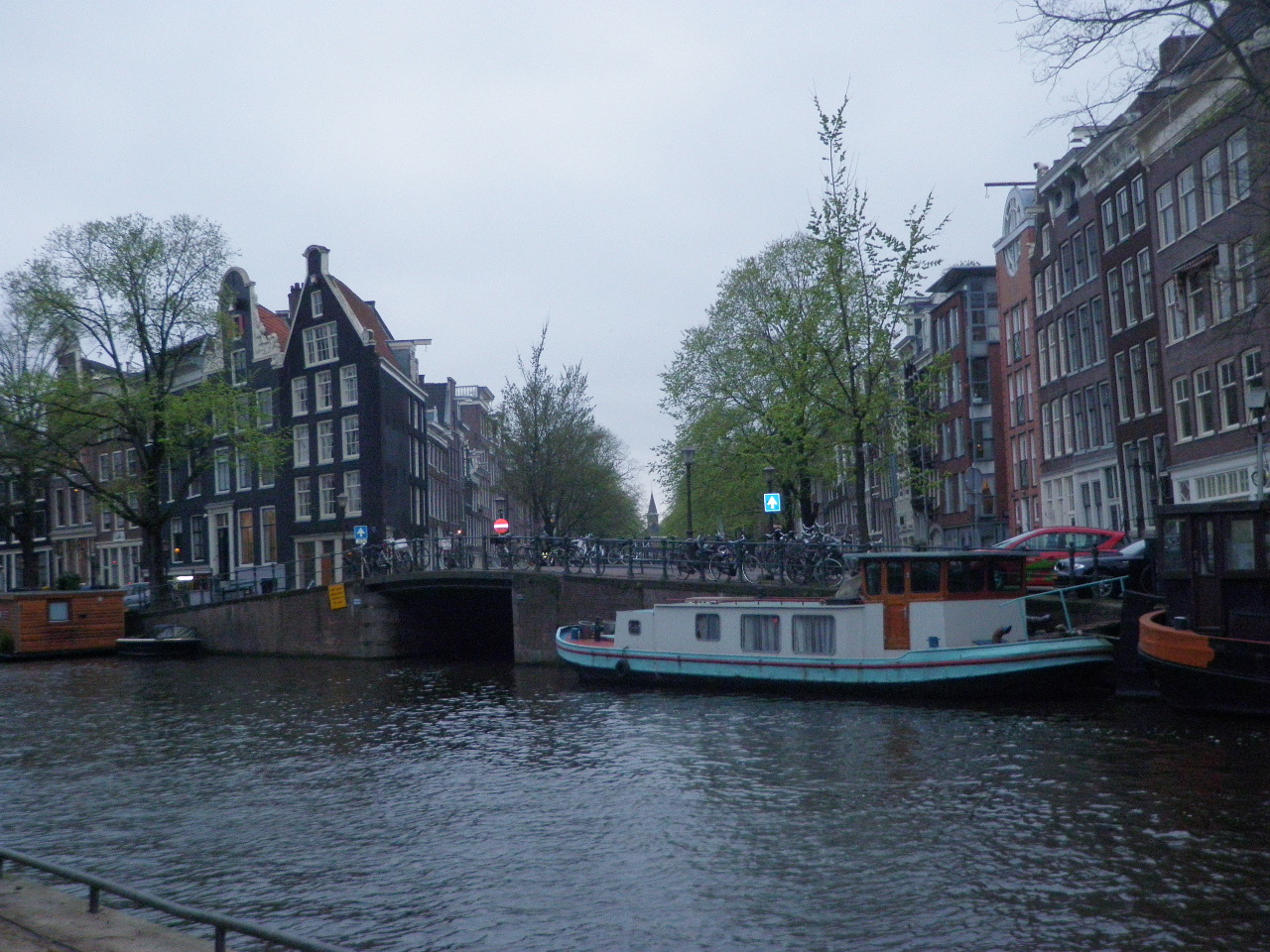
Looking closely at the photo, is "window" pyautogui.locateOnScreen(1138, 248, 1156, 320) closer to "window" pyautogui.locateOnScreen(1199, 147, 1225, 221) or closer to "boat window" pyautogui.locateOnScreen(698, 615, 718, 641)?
"window" pyautogui.locateOnScreen(1199, 147, 1225, 221)

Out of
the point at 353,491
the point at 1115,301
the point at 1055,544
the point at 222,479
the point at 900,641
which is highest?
the point at 1115,301

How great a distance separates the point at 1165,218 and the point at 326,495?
38131 mm

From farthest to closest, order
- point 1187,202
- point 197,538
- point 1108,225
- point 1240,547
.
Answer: point 197,538 → point 1108,225 → point 1187,202 → point 1240,547

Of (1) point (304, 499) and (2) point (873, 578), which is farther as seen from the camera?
(1) point (304, 499)

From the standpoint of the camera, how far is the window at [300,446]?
63469 mm

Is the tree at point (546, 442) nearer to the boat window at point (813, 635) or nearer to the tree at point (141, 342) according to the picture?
the tree at point (141, 342)

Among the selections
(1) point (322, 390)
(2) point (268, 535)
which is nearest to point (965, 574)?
(1) point (322, 390)

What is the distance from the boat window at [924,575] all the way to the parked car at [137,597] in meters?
36.6

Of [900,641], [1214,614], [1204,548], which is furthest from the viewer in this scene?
[900,641]

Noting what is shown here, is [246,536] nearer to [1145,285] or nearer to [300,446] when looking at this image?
[300,446]

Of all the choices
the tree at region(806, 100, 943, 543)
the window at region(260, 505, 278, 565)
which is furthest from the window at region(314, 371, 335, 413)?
the tree at region(806, 100, 943, 543)

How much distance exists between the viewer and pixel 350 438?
6178 centimetres

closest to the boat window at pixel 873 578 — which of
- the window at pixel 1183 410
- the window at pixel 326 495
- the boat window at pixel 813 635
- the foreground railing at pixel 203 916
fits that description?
the boat window at pixel 813 635

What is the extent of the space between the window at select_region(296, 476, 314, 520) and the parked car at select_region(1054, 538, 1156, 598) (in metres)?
41.3
